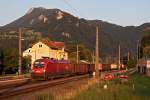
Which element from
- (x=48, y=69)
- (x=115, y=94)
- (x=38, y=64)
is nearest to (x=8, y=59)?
(x=38, y=64)

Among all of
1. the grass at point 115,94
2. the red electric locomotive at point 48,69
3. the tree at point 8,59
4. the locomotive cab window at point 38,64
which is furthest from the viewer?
the tree at point 8,59

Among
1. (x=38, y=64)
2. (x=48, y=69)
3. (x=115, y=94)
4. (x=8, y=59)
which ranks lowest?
(x=115, y=94)

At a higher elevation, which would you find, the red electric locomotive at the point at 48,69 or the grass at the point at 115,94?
the red electric locomotive at the point at 48,69

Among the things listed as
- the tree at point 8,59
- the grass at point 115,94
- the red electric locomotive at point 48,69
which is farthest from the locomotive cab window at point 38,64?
the grass at point 115,94

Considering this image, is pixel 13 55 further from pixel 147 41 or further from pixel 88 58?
pixel 88 58

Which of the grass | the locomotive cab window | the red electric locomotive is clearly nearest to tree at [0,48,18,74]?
the red electric locomotive

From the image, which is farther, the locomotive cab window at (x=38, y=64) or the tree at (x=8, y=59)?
the tree at (x=8, y=59)

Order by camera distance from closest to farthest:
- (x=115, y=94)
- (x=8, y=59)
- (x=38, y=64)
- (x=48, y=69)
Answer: (x=115, y=94)
(x=48, y=69)
(x=38, y=64)
(x=8, y=59)

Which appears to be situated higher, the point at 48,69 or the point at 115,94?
the point at 48,69

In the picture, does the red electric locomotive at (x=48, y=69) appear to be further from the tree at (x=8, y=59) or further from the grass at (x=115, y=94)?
the grass at (x=115, y=94)

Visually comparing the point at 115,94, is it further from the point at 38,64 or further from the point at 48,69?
the point at 38,64

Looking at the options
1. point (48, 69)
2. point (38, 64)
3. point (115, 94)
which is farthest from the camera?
point (38, 64)

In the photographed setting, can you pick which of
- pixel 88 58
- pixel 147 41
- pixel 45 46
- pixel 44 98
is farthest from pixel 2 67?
pixel 88 58

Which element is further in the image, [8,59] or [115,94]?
[8,59]
